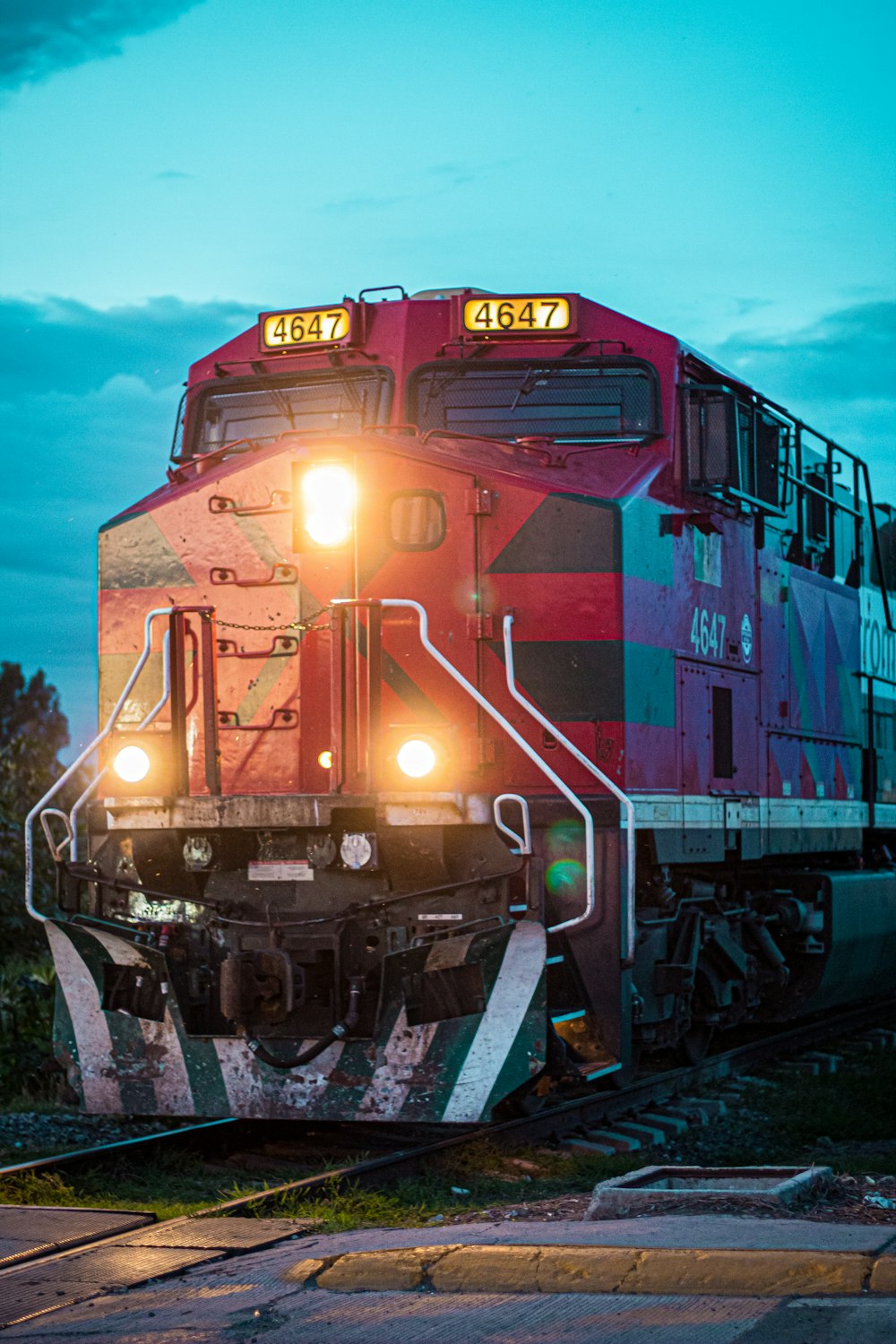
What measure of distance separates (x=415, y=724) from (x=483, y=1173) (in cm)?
206

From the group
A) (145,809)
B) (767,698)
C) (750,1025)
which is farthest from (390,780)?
(750,1025)

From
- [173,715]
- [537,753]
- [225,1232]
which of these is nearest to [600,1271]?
[225,1232]

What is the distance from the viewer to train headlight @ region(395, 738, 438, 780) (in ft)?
23.6

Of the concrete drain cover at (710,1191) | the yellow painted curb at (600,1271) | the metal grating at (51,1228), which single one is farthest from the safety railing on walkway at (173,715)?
the yellow painted curb at (600,1271)

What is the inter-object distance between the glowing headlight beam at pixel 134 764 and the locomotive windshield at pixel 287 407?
72.4 inches

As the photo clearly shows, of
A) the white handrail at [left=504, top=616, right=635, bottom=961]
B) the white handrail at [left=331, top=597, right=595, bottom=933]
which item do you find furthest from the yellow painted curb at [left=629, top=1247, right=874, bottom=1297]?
the white handrail at [left=504, top=616, right=635, bottom=961]

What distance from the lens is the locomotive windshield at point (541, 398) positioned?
827cm

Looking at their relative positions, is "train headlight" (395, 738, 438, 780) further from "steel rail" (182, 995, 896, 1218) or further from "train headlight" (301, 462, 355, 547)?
"steel rail" (182, 995, 896, 1218)

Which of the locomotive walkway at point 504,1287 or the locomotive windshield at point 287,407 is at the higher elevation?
the locomotive windshield at point 287,407

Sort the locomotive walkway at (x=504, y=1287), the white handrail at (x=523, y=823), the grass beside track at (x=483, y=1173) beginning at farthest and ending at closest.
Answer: the white handrail at (x=523, y=823)
the grass beside track at (x=483, y=1173)
the locomotive walkway at (x=504, y=1287)

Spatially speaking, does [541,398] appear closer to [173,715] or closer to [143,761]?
[173,715]

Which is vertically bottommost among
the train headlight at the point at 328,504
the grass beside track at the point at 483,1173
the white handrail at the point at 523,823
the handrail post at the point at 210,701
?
the grass beside track at the point at 483,1173

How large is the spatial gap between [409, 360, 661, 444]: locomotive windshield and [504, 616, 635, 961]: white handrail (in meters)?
1.21

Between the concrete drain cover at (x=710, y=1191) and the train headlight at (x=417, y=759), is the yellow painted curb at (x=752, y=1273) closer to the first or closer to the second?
the concrete drain cover at (x=710, y=1191)
